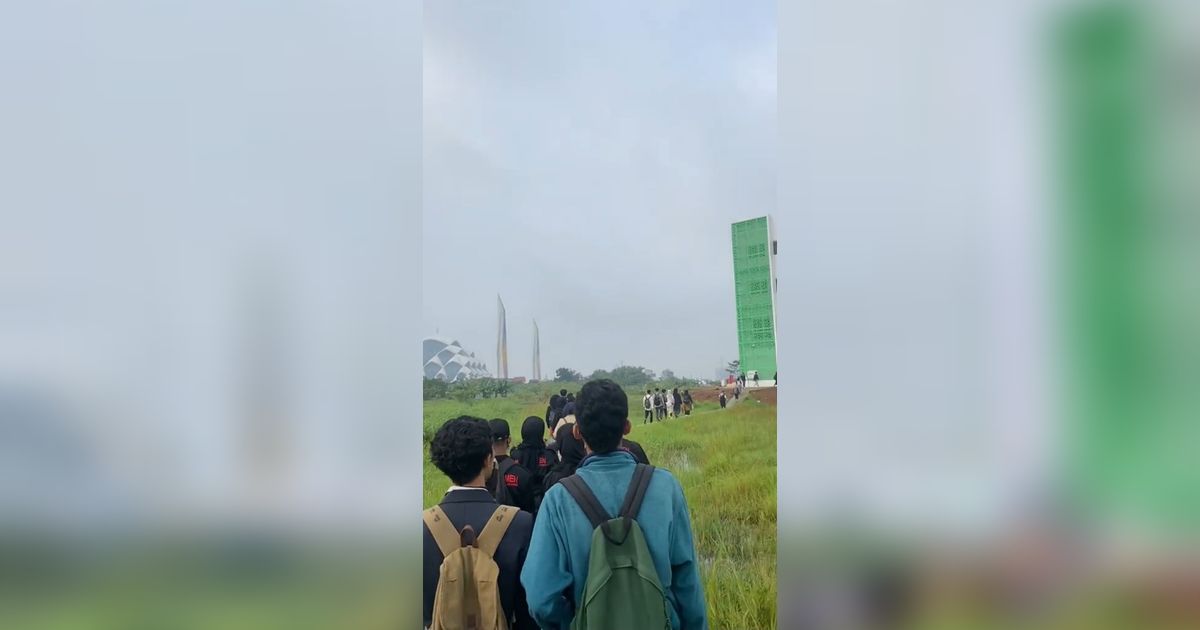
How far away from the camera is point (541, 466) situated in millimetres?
2852

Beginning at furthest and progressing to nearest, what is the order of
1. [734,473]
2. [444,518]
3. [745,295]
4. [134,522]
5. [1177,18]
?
[734,473] → [745,295] → [444,518] → [134,522] → [1177,18]

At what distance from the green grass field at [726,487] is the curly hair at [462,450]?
229 mm

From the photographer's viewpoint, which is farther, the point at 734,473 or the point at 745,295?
the point at 734,473

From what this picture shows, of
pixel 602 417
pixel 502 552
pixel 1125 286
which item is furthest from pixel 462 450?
pixel 1125 286

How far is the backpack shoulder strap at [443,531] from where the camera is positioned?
1850mm

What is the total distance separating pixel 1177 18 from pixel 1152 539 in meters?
0.72

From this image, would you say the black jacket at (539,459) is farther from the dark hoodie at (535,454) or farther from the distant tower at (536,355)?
the distant tower at (536,355)

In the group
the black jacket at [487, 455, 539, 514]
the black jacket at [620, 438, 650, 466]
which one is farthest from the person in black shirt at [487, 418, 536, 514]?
the black jacket at [620, 438, 650, 466]

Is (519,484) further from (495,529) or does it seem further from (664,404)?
(495,529)

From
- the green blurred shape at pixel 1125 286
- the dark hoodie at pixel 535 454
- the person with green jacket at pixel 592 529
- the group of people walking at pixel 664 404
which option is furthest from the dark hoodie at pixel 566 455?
the green blurred shape at pixel 1125 286

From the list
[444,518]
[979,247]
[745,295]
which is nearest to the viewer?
[979,247]

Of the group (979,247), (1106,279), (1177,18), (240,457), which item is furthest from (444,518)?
(1177,18)

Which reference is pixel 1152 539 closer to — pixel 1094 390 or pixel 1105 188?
pixel 1094 390

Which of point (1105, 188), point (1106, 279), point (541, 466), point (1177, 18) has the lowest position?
point (541, 466)
